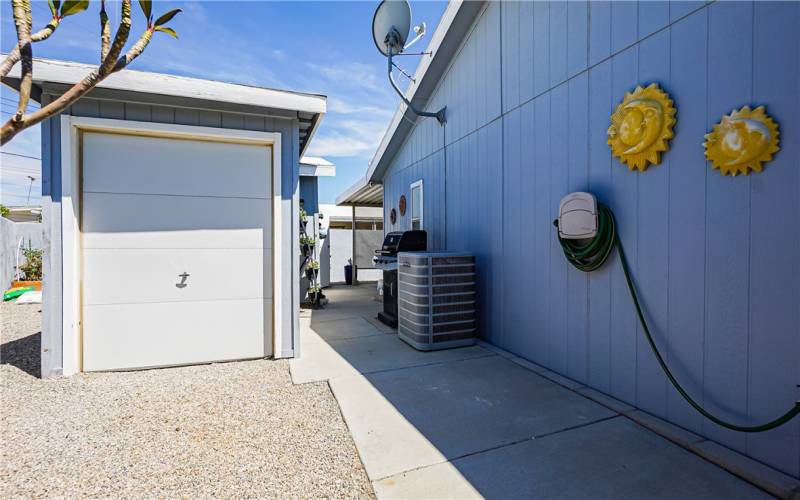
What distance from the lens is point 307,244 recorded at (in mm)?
7785

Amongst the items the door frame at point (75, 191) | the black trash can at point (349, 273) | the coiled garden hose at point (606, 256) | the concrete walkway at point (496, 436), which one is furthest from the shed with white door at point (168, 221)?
the black trash can at point (349, 273)

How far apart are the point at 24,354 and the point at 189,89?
348 centimetres

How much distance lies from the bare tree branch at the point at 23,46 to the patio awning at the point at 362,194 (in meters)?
8.47

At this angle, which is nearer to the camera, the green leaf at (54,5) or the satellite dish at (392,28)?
the green leaf at (54,5)

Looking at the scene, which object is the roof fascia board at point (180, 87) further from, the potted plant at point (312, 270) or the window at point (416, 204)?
the potted plant at point (312, 270)

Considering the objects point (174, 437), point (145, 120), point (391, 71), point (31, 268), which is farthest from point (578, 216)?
point (31, 268)

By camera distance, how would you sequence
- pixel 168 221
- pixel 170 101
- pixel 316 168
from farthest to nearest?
1. pixel 316 168
2. pixel 168 221
3. pixel 170 101

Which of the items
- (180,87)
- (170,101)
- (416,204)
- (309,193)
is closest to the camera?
(180,87)

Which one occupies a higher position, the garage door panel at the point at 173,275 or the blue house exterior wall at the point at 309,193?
the blue house exterior wall at the point at 309,193

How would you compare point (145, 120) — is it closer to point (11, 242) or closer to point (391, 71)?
point (391, 71)

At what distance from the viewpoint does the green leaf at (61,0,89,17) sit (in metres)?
1.14

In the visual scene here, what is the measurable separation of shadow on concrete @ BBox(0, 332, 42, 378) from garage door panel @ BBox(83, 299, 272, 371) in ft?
1.92

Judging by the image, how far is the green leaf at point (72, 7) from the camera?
1142 mm

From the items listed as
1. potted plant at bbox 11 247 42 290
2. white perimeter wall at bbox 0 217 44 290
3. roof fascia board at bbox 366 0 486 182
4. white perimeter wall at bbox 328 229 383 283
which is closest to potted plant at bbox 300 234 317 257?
roof fascia board at bbox 366 0 486 182
